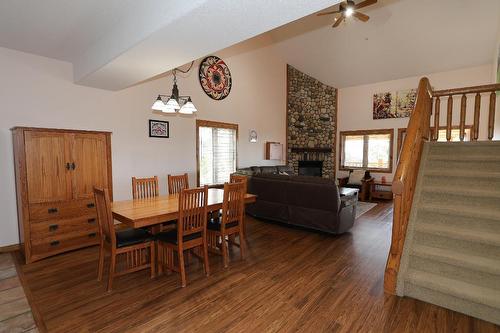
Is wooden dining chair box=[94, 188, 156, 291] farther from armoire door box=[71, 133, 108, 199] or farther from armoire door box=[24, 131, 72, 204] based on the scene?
armoire door box=[24, 131, 72, 204]

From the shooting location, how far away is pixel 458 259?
225 centimetres

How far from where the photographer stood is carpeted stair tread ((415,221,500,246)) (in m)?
2.23

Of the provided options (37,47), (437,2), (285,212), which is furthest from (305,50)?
(37,47)

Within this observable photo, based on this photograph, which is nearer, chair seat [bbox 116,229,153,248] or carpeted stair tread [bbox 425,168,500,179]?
chair seat [bbox 116,229,153,248]

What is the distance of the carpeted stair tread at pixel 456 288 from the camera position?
201 centimetres

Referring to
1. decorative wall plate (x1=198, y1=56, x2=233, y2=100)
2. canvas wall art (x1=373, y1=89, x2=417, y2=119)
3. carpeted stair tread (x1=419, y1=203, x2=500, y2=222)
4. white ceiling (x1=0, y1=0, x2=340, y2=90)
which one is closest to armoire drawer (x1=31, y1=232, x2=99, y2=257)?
white ceiling (x1=0, y1=0, x2=340, y2=90)

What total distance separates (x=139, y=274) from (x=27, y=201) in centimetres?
166

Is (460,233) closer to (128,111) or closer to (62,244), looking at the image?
(62,244)

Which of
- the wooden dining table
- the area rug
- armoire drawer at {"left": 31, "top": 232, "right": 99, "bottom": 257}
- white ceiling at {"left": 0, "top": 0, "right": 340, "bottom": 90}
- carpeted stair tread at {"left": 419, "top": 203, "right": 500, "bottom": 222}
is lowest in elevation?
the area rug

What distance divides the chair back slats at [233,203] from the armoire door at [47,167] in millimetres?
2136

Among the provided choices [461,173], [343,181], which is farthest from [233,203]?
[343,181]

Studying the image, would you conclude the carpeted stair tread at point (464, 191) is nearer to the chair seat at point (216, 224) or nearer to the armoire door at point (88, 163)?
the chair seat at point (216, 224)

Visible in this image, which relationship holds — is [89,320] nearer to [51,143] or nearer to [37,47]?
[51,143]

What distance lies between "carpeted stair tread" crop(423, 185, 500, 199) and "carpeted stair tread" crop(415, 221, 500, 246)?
410mm
